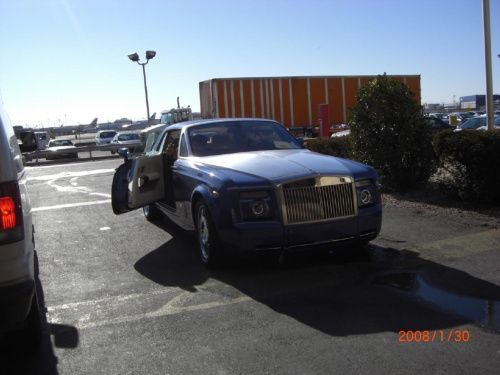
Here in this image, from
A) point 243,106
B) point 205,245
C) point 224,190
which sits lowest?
point 205,245

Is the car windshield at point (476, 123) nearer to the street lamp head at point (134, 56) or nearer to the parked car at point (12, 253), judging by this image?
the street lamp head at point (134, 56)

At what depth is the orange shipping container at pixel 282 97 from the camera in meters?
26.4

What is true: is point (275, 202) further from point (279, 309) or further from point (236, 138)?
point (236, 138)

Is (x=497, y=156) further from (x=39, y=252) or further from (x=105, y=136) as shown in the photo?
(x=105, y=136)

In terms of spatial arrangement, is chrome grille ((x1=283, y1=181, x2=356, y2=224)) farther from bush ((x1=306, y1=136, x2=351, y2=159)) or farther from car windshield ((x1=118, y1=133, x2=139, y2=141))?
car windshield ((x1=118, y1=133, x2=139, y2=141))

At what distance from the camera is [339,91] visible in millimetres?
29688

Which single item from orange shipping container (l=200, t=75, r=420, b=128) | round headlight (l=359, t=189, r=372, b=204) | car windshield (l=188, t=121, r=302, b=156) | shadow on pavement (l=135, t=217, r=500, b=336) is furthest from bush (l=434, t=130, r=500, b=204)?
orange shipping container (l=200, t=75, r=420, b=128)

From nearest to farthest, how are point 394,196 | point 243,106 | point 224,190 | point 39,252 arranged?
1. point 224,190
2. point 39,252
3. point 394,196
4. point 243,106

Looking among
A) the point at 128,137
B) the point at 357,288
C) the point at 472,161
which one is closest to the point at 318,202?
the point at 357,288

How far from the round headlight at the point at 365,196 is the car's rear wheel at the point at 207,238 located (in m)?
1.58

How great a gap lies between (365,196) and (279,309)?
1712 millimetres

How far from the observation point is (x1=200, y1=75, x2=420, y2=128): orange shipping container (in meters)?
26.4

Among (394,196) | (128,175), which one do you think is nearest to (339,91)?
(394,196)

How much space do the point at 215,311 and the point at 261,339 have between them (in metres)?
0.73
